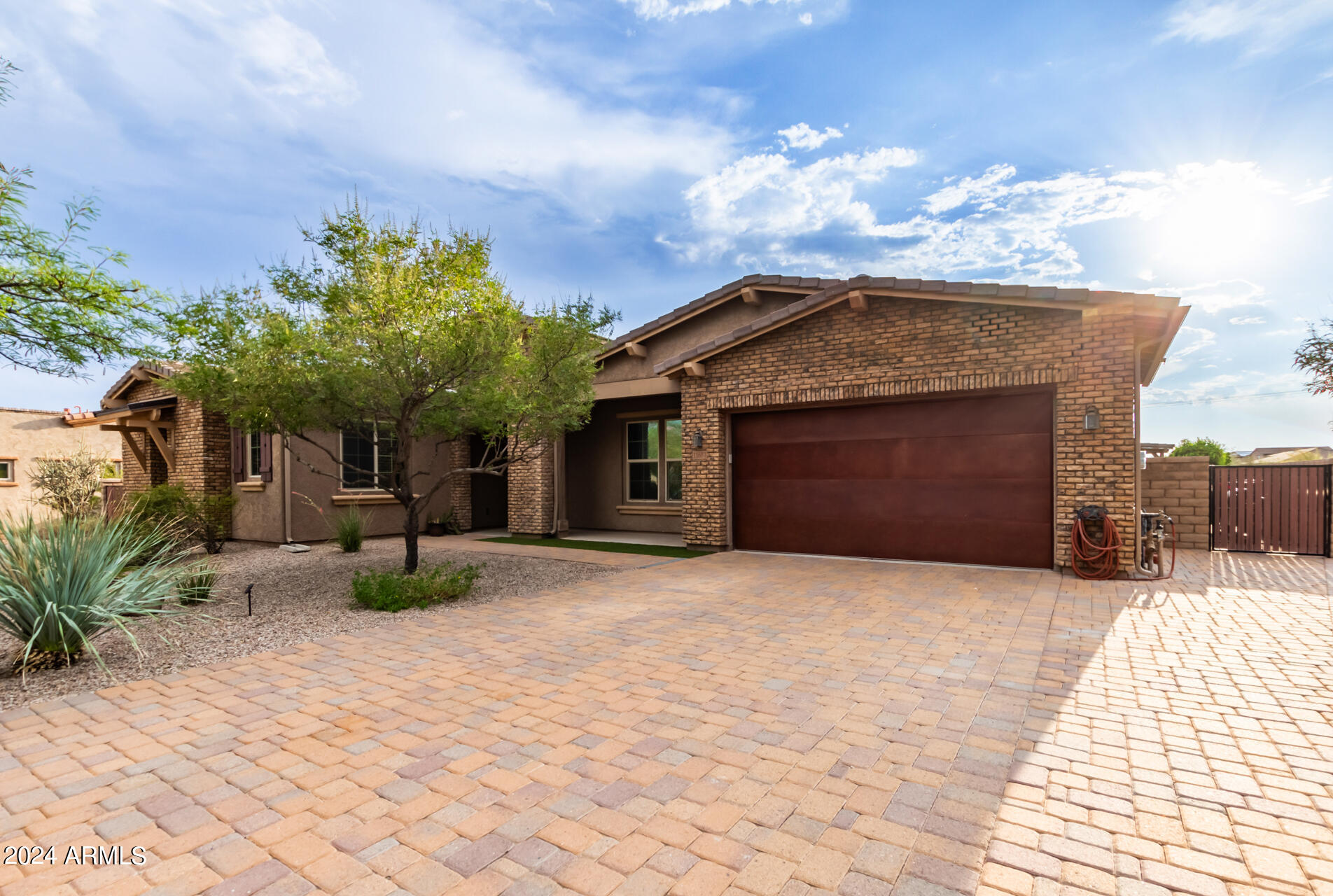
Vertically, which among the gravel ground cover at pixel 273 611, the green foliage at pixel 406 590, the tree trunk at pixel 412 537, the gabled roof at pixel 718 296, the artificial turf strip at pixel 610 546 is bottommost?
the artificial turf strip at pixel 610 546

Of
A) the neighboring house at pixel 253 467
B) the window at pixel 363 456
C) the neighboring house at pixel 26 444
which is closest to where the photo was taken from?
the neighboring house at pixel 253 467

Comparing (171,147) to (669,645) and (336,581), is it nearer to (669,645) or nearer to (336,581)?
(336,581)

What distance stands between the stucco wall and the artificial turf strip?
1644 millimetres

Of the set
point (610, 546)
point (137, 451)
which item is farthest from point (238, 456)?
point (610, 546)

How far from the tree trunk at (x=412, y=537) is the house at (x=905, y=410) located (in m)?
4.77

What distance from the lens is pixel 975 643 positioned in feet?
16.7

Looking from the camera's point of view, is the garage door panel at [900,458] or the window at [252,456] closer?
the garage door panel at [900,458]

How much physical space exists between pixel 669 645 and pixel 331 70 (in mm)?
10104

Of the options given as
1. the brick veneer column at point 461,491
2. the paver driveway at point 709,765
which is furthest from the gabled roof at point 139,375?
the paver driveway at point 709,765

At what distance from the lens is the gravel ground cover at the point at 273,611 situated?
462 cm

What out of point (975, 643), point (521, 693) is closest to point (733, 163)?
point (975, 643)

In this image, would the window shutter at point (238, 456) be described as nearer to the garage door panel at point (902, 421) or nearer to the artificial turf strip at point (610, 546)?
the artificial turf strip at point (610, 546)

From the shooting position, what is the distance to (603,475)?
14586mm

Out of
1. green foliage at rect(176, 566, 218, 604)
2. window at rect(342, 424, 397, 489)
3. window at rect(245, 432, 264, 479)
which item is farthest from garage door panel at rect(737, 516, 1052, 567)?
window at rect(245, 432, 264, 479)
